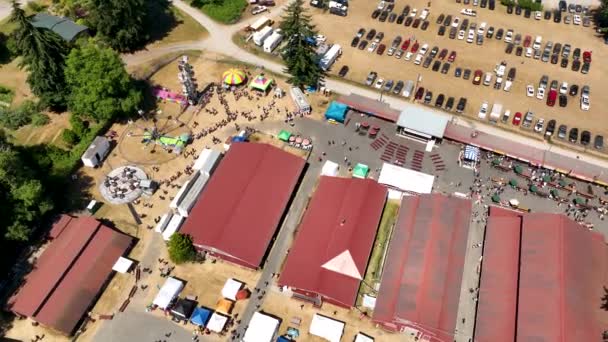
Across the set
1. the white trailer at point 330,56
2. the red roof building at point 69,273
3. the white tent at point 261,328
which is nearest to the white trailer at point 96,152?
the red roof building at point 69,273

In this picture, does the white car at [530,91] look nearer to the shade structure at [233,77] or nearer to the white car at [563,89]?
the white car at [563,89]

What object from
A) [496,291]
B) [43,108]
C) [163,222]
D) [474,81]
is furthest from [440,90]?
[43,108]

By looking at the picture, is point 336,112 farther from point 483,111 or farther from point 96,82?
point 96,82

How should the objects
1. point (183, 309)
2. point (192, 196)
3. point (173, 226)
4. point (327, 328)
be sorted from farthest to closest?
point (192, 196), point (173, 226), point (183, 309), point (327, 328)

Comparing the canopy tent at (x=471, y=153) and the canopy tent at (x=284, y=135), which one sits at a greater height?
the canopy tent at (x=471, y=153)

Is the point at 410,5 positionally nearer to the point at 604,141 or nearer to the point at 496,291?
the point at 604,141

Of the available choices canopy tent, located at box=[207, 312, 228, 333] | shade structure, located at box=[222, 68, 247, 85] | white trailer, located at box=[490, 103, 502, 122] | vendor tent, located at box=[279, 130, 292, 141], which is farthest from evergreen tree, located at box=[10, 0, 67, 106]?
white trailer, located at box=[490, 103, 502, 122]

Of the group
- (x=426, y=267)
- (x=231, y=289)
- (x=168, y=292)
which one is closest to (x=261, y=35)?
(x=231, y=289)

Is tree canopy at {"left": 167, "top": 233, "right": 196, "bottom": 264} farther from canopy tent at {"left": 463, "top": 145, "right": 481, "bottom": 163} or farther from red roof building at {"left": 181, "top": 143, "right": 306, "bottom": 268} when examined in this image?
canopy tent at {"left": 463, "top": 145, "right": 481, "bottom": 163}
